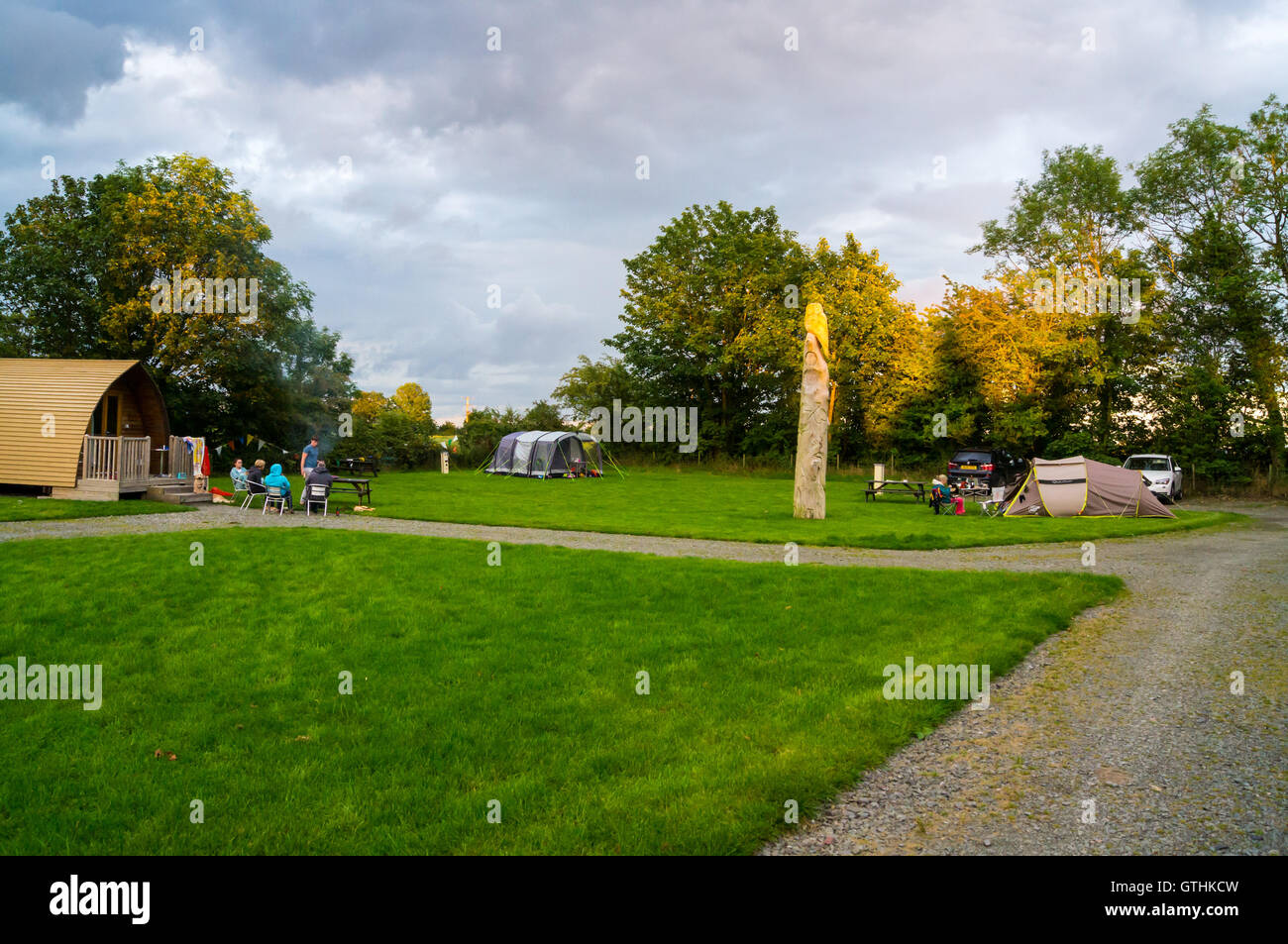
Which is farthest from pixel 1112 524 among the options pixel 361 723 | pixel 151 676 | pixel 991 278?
pixel 991 278

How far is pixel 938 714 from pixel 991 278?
35.4m

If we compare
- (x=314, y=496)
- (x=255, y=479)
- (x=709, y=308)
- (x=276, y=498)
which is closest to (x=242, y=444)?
(x=255, y=479)

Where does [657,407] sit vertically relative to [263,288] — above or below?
below

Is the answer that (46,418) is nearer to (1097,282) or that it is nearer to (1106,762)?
(1106,762)

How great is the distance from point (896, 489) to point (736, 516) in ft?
39.3

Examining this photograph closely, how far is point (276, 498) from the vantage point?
17.6 m

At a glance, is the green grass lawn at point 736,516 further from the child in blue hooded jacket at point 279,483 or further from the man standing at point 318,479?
the child in blue hooded jacket at point 279,483

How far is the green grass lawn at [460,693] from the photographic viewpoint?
4.16m

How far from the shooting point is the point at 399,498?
74.2 feet

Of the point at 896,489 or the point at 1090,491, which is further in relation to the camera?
the point at 896,489

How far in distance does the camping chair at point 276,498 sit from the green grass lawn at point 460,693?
19.9 feet

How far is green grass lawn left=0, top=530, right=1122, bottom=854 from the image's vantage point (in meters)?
4.16

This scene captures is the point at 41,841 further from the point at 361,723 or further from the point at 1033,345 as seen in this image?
the point at 1033,345

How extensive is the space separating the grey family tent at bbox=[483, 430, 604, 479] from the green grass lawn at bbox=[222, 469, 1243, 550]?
6848mm
